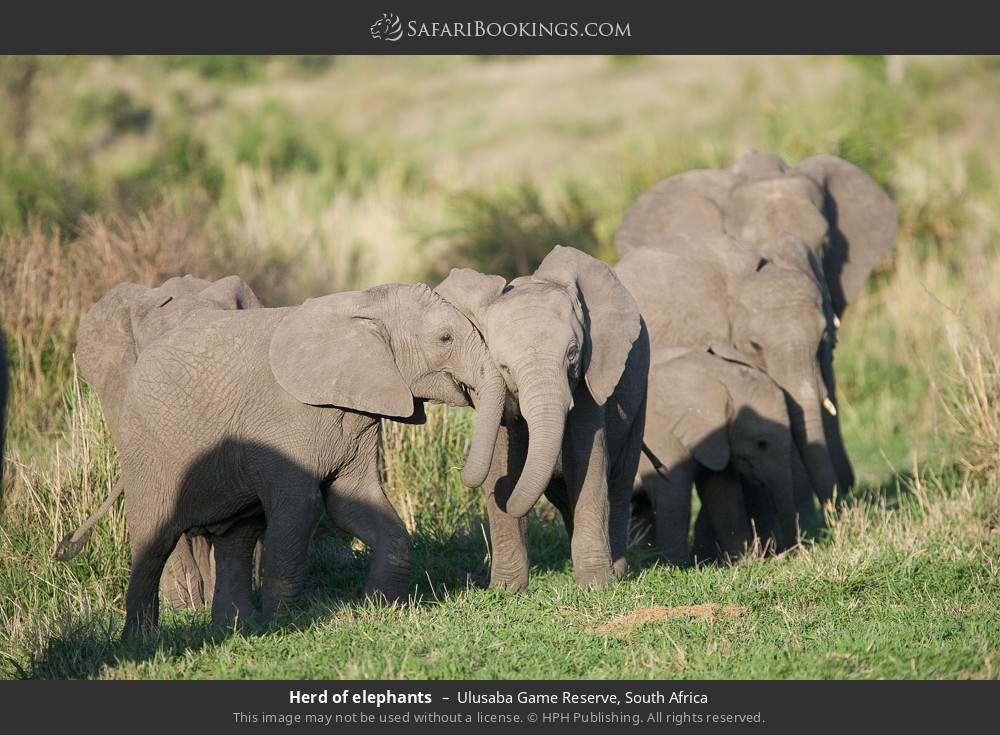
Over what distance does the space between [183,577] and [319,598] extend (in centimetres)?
119

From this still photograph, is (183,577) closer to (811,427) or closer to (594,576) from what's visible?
(594,576)

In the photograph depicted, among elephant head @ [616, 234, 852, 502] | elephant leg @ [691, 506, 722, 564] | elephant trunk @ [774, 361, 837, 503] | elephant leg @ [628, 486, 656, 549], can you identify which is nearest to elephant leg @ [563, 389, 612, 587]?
elephant leg @ [628, 486, 656, 549]

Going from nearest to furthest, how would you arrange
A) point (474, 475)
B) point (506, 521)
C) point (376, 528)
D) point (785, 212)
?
point (474, 475), point (376, 528), point (506, 521), point (785, 212)

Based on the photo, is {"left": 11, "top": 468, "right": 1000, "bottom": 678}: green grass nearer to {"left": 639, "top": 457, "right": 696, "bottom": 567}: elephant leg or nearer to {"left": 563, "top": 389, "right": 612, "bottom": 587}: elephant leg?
{"left": 563, "top": 389, "right": 612, "bottom": 587}: elephant leg

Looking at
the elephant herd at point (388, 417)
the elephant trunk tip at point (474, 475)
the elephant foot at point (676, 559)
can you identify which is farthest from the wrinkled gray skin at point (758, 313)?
the elephant trunk tip at point (474, 475)

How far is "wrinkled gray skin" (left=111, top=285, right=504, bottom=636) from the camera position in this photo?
24.7 feet

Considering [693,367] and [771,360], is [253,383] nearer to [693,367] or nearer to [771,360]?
[693,367]

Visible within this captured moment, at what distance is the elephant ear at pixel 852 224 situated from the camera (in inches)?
507

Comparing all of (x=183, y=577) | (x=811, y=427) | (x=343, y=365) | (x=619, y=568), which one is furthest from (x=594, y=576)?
(x=811, y=427)

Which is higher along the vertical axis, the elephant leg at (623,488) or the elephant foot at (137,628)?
the elephant leg at (623,488)

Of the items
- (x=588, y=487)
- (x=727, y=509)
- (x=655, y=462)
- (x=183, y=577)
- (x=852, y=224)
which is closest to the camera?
(x=588, y=487)

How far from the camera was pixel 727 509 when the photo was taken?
31.5ft

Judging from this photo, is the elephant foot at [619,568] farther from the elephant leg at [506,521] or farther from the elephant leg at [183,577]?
the elephant leg at [183,577]

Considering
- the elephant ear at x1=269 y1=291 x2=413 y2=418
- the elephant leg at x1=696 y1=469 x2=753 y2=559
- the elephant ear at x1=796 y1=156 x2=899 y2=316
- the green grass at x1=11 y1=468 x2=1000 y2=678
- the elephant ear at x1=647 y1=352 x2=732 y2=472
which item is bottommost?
the green grass at x1=11 y1=468 x2=1000 y2=678
